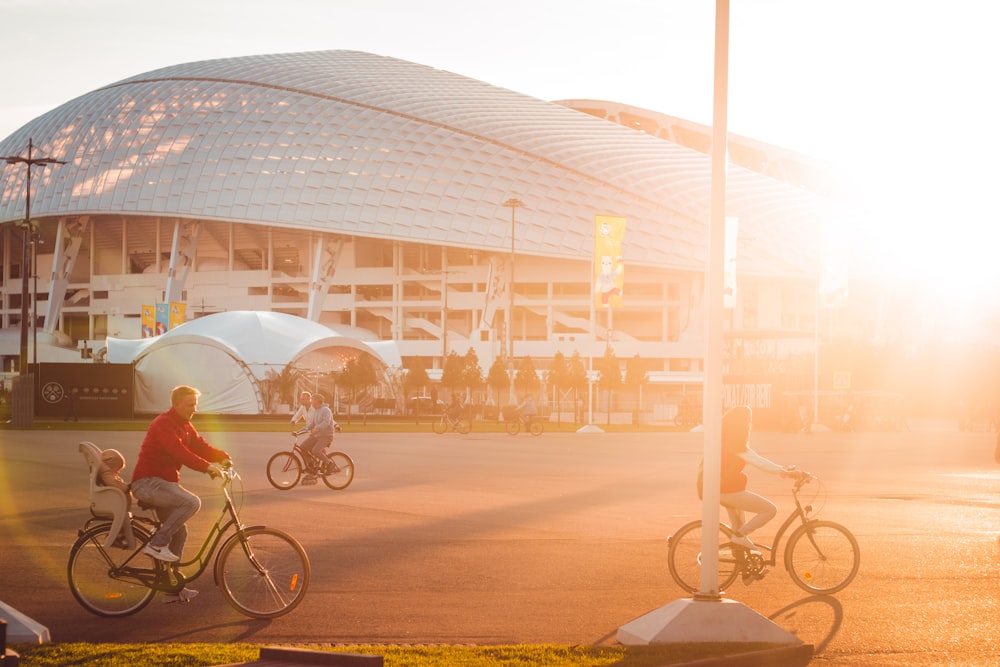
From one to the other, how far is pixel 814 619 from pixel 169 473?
5.34 meters

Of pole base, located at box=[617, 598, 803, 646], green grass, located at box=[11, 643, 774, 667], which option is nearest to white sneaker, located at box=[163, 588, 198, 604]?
green grass, located at box=[11, 643, 774, 667]

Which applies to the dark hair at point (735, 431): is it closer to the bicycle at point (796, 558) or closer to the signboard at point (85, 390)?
the bicycle at point (796, 558)

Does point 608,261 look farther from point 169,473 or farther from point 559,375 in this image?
point 169,473

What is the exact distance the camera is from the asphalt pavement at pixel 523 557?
29.7 ft

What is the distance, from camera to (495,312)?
85688 millimetres

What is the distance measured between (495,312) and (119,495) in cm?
7628

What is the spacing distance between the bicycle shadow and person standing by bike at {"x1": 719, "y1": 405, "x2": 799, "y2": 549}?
72cm

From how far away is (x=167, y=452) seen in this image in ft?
31.7

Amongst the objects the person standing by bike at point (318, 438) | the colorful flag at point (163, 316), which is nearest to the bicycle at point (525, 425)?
the person standing by bike at point (318, 438)

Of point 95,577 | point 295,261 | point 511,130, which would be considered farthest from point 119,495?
point 295,261

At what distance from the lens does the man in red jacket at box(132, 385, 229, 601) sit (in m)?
9.52

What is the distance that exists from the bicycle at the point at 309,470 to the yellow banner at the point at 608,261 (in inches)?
1039

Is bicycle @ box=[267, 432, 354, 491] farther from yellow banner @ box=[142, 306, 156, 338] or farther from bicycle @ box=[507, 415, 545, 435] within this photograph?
yellow banner @ box=[142, 306, 156, 338]

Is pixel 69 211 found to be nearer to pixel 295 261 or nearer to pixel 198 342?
pixel 295 261
